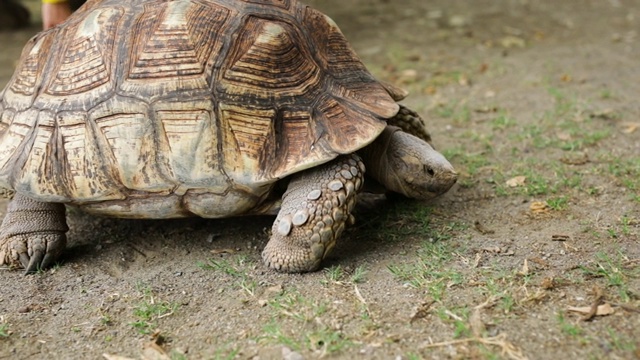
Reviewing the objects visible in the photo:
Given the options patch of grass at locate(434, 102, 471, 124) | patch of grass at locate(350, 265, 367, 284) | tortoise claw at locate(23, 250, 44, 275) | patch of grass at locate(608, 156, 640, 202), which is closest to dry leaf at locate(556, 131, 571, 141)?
patch of grass at locate(608, 156, 640, 202)

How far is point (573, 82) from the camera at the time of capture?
5.90m

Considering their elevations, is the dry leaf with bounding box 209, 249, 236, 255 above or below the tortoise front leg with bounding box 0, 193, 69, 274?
below

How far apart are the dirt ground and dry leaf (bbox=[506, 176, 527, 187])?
0.05 ft

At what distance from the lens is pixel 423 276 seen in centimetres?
282

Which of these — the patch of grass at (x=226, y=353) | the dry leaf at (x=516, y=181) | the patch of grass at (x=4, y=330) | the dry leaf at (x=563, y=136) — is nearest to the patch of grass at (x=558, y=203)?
the dry leaf at (x=516, y=181)

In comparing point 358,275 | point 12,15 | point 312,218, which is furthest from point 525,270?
point 12,15

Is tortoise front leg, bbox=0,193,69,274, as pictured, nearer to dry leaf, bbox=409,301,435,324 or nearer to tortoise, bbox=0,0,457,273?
tortoise, bbox=0,0,457,273

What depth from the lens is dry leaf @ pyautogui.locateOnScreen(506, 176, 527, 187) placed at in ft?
12.8

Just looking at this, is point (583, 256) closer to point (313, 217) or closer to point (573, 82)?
point (313, 217)

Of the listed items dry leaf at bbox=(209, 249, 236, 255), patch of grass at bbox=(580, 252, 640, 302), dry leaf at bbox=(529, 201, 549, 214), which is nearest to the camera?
patch of grass at bbox=(580, 252, 640, 302)

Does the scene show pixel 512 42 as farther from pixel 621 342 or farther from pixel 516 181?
pixel 621 342

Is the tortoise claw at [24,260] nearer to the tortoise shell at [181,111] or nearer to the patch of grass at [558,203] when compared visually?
the tortoise shell at [181,111]

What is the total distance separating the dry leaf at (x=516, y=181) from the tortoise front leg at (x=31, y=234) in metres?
2.60

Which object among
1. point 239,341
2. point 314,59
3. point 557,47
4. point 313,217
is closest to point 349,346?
point 239,341
